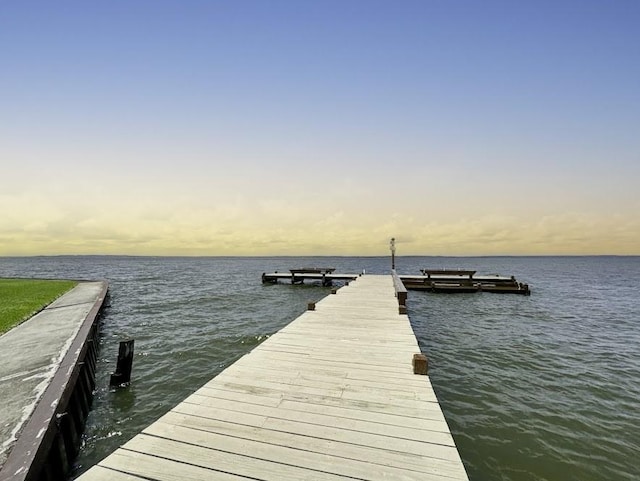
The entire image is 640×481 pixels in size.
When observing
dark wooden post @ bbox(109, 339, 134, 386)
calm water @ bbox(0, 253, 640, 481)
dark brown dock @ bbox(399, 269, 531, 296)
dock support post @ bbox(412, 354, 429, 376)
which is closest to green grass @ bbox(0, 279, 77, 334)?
calm water @ bbox(0, 253, 640, 481)

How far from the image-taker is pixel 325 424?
4.37 meters

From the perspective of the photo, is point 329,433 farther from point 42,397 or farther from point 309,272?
point 309,272

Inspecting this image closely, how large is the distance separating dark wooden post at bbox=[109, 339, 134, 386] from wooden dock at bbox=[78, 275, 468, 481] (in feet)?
15.4

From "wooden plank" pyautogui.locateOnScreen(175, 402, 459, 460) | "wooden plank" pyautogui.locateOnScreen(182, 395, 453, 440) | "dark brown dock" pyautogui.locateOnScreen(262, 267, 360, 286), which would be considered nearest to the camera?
"wooden plank" pyautogui.locateOnScreen(175, 402, 459, 460)

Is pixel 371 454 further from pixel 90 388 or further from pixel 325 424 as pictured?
pixel 90 388

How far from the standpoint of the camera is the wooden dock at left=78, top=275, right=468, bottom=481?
344 centimetres

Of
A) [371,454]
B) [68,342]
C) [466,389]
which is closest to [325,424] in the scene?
[371,454]

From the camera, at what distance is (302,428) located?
4.26 meters

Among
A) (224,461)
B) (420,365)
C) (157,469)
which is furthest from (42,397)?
(420,365)

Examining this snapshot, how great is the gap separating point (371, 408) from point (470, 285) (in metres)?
26.0

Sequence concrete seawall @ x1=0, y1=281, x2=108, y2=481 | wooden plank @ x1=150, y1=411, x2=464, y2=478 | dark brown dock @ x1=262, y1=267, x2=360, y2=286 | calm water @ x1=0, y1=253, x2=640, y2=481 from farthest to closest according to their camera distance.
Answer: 1. dark brown dock @ x1=262, y1=267, x2=360, y2=286
2. calm water @ x1=0, y1=253, x2=640, y2=481
3. concrete seawall @ x1=0, y1=281, x2=108, y2=481
4. wooden plank @ x1=150, y1=411, x2=464, y2=478

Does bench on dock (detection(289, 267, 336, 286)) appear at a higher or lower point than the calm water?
higher

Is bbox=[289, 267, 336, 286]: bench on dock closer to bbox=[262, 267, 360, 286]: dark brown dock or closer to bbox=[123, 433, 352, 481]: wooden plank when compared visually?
bbox=[262, 267, 360, 286]: dark brown dock

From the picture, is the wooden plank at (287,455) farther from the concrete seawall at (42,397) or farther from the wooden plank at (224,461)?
the concrete seawall at (42,397)
